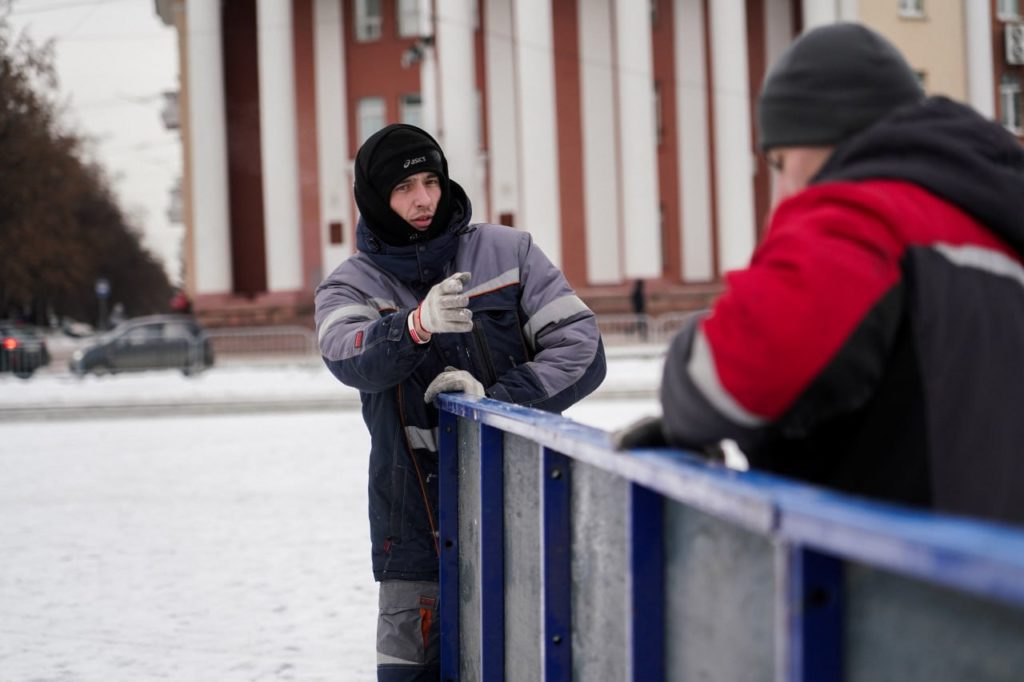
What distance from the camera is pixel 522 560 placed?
269 cm

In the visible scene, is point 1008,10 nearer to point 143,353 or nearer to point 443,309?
point 143,353

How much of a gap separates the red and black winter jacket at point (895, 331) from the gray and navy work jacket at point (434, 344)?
1.69m

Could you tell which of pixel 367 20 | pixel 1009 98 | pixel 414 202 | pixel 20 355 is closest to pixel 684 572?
pixel 414 202

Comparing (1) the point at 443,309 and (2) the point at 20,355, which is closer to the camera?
(1) the point at 443,309

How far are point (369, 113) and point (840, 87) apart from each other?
32.9 meters

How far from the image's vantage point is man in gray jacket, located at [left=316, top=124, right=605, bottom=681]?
3.21 meters

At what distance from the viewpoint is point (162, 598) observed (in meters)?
5.61

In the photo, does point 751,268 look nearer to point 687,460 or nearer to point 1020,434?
point 687,460

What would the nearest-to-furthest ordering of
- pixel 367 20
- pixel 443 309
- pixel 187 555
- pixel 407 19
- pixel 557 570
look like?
pixel 557 570 → pixel 443 309 → pixel 187 555 → pixel 407 19 → pixel 367 20

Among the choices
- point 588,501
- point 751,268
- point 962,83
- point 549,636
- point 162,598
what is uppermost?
point 962,83

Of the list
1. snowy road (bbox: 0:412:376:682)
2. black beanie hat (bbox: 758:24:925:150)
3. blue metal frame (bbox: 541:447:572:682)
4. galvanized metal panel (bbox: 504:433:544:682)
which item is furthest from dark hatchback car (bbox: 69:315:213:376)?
black beanie hat (bbox: 758:24:925:150)

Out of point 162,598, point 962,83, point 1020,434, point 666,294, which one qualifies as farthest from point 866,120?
point 962,83

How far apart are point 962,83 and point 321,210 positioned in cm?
1899

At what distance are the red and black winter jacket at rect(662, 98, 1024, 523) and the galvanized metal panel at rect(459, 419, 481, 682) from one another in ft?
5.06
